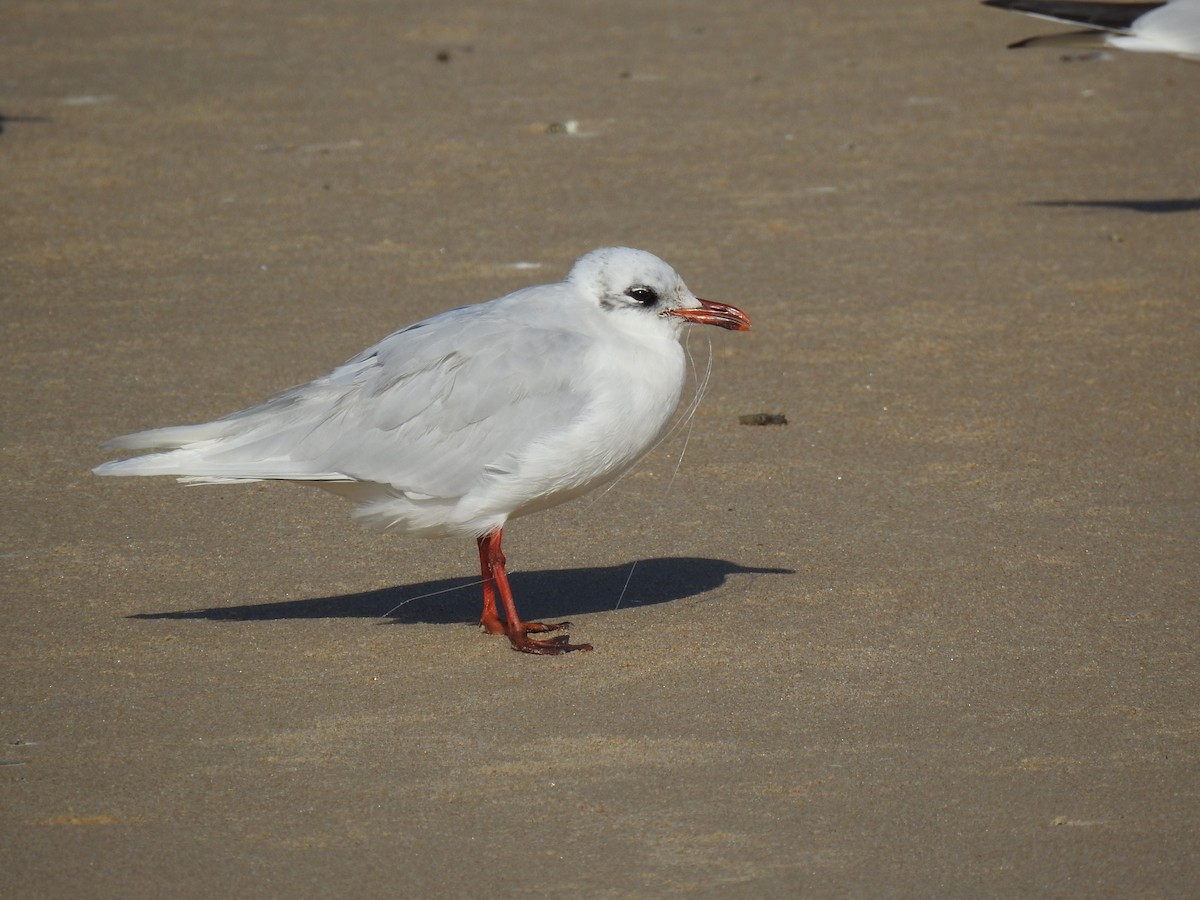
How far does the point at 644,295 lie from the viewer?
514 centimetres

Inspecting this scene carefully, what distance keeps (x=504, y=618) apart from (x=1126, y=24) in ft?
25.5

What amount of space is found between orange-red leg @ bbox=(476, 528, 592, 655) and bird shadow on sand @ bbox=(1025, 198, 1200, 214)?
244 inches

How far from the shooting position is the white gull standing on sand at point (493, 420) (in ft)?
16.5

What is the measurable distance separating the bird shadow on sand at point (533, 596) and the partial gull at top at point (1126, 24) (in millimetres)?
6892

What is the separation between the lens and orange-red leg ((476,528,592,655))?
5.09 m

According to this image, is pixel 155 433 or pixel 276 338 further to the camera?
pixel 276 338

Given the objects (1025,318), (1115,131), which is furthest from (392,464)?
(1115,131)

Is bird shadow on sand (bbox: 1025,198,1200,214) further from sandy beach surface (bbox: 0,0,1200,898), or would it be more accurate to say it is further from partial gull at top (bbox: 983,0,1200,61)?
partial gull at top (bbox: 983,0,1200,61)

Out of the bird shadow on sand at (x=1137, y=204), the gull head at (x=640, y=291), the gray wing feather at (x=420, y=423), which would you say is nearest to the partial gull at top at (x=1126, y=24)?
the bird shadow on sand at (x=1137, y=204)

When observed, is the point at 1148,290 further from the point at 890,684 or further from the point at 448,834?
the point at 448,834

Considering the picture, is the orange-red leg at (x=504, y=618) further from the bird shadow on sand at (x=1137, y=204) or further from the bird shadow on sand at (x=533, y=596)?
the bird shadow on sand at (x=1137, y=204)

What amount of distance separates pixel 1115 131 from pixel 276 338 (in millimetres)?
6791

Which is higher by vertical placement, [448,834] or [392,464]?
[392,464]

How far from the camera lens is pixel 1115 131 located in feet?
39.9
